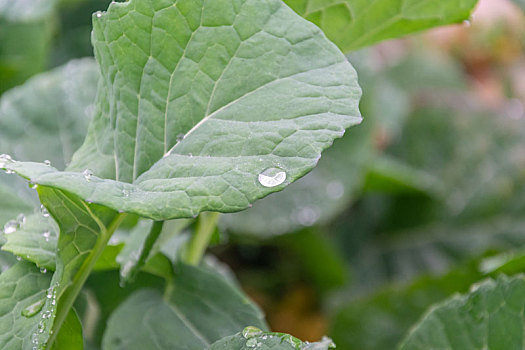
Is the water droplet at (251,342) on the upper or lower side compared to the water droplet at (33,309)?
lower

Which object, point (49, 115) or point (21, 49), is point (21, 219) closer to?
point (49, 115)

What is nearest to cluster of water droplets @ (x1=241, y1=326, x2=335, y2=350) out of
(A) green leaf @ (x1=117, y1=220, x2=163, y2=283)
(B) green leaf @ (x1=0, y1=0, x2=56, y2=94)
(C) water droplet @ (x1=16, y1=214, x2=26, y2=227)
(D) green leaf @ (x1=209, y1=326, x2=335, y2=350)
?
(D) green leaf @ (x1=209, y1=326, x2=335, y2=350)

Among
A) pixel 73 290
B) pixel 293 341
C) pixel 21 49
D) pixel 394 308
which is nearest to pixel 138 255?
pixel 73 290

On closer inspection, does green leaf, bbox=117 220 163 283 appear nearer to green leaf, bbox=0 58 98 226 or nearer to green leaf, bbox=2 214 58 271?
green leaf, bbox=2 214 58 271

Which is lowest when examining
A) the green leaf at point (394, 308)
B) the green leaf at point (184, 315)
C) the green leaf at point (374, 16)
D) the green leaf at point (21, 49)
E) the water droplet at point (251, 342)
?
the green leaf at point (394, 308)

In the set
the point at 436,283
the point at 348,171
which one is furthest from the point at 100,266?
the point at 348,171

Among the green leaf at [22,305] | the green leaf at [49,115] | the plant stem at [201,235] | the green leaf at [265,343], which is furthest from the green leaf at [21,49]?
the green leaf at [265,343]

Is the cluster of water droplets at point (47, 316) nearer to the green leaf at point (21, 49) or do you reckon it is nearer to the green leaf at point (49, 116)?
the green leaf at point (49, 116)
